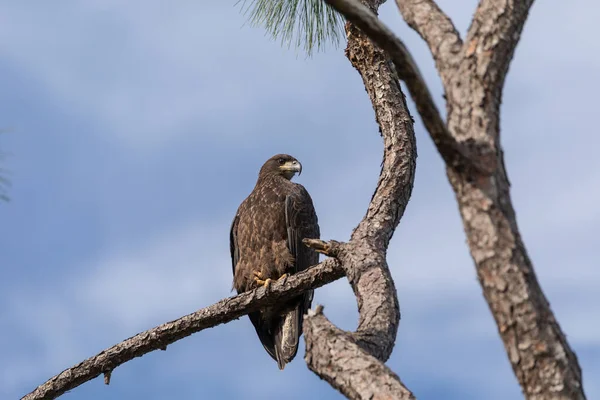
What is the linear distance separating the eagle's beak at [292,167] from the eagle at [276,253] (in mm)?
727

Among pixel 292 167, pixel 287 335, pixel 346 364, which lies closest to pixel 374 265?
pixel 346 364

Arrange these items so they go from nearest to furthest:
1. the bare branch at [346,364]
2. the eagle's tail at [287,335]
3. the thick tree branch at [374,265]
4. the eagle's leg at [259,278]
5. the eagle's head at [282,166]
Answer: the bare branch at [346,364] → the thick tree branch at [374,265] → the eagle's tail at [287,335] → the eagle's leg at [259,278] → the eagle's head at [282,166]

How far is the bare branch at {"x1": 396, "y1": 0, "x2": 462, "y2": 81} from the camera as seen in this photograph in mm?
3205

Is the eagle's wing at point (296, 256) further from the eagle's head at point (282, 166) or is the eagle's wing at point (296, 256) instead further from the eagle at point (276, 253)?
the eagle's head at point (282, 166)

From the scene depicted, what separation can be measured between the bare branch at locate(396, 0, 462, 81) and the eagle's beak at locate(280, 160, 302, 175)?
3.90 meters

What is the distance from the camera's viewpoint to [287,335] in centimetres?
619

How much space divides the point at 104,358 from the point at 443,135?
3.03 metres

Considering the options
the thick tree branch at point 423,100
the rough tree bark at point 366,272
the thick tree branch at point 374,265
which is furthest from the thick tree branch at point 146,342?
the thick tree branch at point 423,100

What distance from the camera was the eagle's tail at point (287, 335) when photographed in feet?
20.2

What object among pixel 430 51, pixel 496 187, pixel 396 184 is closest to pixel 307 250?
pixel 396 184

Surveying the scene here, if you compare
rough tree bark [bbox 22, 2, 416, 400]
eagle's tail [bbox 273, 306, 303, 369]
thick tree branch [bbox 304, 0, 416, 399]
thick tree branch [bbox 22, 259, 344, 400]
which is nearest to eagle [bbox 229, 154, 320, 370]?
eagle's tail [bbox 273, 306, 303, 369]

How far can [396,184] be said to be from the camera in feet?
16.9

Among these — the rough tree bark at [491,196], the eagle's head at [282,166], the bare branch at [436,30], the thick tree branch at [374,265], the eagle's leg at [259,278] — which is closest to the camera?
the rough tree bark at [491,196]

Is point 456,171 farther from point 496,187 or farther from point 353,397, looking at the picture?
point 353,397
